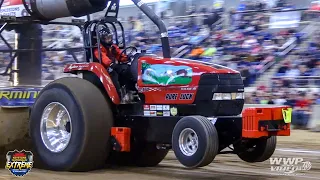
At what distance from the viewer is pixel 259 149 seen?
236 inches

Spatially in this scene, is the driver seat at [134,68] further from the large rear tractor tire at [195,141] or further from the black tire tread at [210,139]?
the black tire tread at [210,139]

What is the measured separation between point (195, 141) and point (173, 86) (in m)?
0.82

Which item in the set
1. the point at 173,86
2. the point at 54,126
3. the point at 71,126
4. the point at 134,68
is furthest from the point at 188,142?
the point at 54,126

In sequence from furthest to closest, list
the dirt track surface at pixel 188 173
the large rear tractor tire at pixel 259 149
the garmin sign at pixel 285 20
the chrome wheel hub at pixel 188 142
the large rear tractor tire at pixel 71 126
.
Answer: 1. the garmin sign at pixel 285 20
2. the large rear tractor tire at pixel 71 126
3. the dirt track surface at pixel 188 173
4. the large rear tractor tire at pixel 259 149
5. the chrome wheel hub at pixel 188 142

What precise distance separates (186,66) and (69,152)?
1591 millimetres

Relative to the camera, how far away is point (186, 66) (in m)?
6.02

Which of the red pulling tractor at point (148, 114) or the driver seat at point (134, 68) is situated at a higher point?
the driver seat at point (134, 68)

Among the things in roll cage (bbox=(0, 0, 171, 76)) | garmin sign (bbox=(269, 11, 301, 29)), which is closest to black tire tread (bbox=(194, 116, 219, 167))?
roll cage (bbox=(0, 0, 171, 76))

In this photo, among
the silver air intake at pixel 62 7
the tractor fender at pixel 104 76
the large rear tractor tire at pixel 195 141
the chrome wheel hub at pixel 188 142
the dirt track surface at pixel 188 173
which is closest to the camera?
the large rear tractor tire at pixel 195 141

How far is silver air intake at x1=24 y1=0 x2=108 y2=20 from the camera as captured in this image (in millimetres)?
7000

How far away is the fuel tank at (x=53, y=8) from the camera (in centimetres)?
702

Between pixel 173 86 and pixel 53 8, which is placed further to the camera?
pixel 53 8

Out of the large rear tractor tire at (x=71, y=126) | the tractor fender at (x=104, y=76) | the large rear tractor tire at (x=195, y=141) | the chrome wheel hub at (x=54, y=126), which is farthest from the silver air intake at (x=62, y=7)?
the large rear tractor tire at (x=195, y=141)

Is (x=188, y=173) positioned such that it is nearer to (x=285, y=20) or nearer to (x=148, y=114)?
(x=148, y=114)
